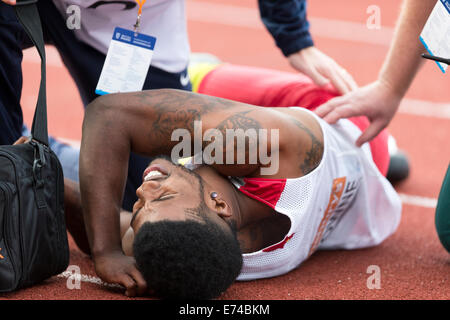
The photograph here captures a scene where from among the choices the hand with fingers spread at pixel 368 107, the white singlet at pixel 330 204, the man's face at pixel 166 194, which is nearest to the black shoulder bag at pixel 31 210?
the man's face at pixel 166 194

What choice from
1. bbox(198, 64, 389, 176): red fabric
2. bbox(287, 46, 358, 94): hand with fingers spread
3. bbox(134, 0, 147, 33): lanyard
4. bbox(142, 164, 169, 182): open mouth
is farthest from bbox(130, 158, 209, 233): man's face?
bbox(287, 46, 358, 94): hand with fingers spread

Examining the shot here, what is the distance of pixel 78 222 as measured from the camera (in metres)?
3.02

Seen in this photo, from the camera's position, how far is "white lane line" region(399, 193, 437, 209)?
4137 millimetres

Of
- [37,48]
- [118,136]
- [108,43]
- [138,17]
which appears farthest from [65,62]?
[118,136]

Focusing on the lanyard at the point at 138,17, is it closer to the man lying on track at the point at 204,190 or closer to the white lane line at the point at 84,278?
the man lying on track at the point at 204,190

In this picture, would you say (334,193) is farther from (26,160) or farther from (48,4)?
(48,4)

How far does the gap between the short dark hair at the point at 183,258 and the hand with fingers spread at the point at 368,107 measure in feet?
3.44

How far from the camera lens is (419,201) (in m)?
4.20

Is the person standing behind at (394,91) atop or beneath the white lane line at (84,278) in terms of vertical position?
atop

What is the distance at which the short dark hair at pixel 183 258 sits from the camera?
222 cm

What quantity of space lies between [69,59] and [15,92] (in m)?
0.44

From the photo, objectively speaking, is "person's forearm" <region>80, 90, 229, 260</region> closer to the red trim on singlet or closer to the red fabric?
Result: the red trim on singlet

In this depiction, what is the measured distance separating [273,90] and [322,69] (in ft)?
0.97

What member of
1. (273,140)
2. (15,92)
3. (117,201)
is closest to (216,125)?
(273,140)
